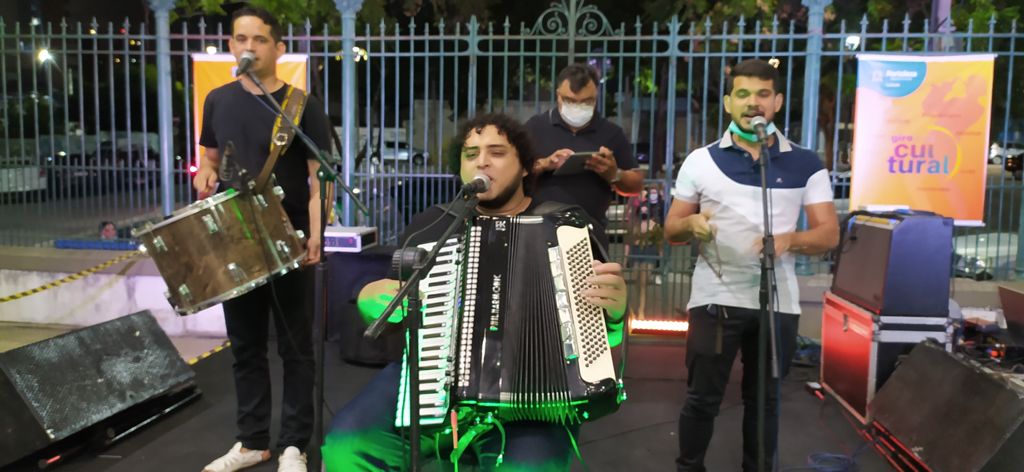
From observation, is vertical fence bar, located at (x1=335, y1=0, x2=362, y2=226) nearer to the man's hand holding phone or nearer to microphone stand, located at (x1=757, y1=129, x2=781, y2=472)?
the man's hand holding phone

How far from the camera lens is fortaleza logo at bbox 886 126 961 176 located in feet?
20.5

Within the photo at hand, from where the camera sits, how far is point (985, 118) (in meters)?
6.17

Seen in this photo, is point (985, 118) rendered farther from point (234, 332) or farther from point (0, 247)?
point (0, 247)

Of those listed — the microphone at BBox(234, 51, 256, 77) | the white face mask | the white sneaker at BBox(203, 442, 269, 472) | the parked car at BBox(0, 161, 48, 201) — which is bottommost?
the white sneaker at BBox(203, 442, 269, 472)

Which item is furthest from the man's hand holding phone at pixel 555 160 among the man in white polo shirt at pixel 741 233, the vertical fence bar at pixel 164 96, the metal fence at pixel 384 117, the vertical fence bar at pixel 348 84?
the vertical fence bar at pixel 164 96

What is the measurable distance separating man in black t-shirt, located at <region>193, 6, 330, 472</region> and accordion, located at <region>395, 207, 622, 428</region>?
1.25 metres

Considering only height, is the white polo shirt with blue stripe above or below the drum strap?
below

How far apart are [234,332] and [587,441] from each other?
6.35 feet

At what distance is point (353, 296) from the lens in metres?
6.09

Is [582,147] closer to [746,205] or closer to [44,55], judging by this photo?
[746,205]

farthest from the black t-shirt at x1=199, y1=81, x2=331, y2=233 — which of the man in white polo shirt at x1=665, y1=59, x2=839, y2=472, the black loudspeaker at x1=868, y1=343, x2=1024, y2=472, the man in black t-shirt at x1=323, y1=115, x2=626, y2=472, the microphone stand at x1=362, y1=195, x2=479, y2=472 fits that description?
the black loudspeaker at x1=868, y1=343, x2=1024, y2=472

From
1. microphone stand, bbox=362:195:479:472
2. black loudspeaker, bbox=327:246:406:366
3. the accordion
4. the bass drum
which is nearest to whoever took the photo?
microphone stand, bbox=362:195:479:472

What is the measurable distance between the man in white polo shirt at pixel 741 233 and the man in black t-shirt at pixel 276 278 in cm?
168

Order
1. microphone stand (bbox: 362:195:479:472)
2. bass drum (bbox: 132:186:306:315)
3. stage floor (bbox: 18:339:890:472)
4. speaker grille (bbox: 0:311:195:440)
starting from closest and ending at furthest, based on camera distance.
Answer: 1. microphone stand (bbox: 362:195:479:472)
2. bass drum (bbox: 132:186:306:315)
3. speaker grille (bbox: 0:311:195:440)
4. stage floor (bbox: 18:339:890:472)
